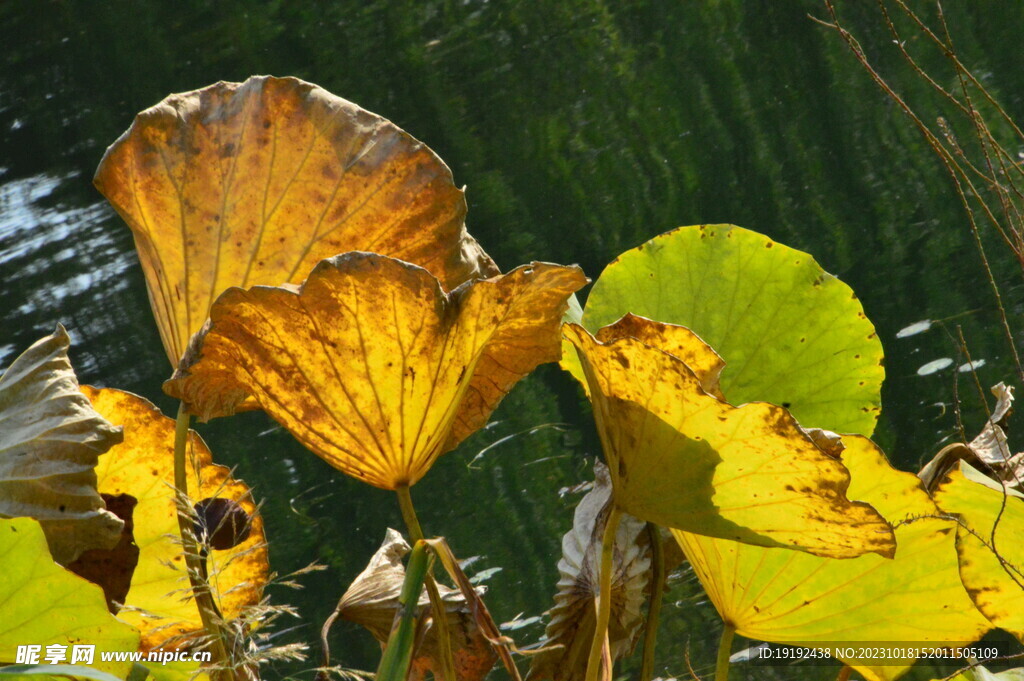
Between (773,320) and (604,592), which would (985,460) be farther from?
(604,592)

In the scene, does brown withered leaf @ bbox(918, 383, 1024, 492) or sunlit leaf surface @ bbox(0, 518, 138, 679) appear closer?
sunlit leaf surface @ bbox(0, 518, 138, 679)

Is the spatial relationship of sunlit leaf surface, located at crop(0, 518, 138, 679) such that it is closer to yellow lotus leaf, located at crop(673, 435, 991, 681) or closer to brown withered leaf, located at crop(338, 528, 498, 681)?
brown withered leaf, located at crop(338, 528, 498, 681)

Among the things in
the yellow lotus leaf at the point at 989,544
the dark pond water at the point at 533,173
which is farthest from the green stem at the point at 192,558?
the dark pond water at the point at 533,173

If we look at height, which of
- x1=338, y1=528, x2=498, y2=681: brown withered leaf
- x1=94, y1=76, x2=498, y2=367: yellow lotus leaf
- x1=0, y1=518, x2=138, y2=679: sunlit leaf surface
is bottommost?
x1=338, y1=528, x2=498, y2=681: brown withered leaf

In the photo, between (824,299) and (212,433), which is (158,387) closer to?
(212,433)

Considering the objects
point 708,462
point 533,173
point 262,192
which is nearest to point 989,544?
point 708,462

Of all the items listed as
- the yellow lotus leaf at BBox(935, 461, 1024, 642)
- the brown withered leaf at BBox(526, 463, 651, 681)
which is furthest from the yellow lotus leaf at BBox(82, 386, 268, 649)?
the yellow lotus leaf at BBox(935, 461, 1024, 642)
